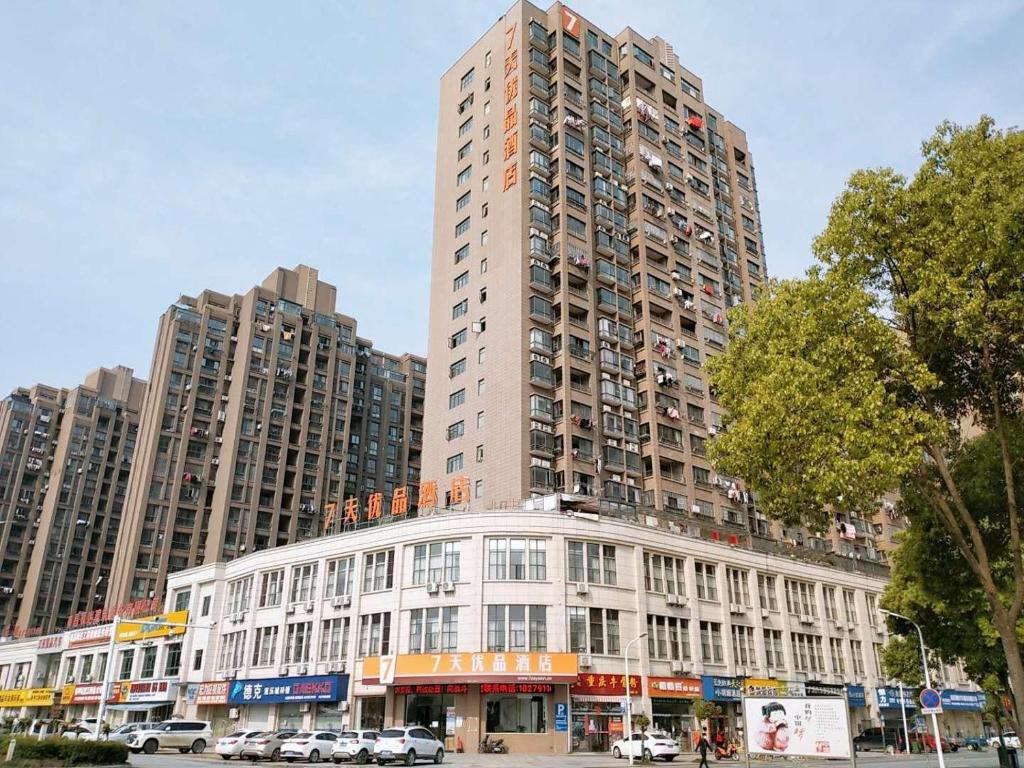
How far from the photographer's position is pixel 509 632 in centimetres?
4406

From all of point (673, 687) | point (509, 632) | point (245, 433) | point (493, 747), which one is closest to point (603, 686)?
point (673, 687)

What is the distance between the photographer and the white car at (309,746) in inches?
1419

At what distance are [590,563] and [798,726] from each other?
25.6m

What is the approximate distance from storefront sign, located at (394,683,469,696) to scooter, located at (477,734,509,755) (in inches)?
106

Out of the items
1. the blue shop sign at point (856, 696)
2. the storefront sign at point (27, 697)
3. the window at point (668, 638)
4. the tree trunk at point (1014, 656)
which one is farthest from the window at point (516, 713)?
the storefront sign at point (27, 697)

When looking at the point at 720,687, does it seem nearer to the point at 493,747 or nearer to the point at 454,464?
the point at 493,747

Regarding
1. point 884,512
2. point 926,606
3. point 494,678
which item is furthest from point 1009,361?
point 884,512

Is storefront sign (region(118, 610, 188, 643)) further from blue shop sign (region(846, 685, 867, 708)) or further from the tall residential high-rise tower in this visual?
blue shop sign (region(846, 685, 867, 708))

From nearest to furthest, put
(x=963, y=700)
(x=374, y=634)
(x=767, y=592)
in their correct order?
(x=374, y=634), (x=767, y=592), (x=963, y=700)

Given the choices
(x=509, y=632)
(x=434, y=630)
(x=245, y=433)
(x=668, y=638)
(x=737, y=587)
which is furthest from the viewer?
(x=245, y=433)

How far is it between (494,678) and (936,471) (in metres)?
26.3

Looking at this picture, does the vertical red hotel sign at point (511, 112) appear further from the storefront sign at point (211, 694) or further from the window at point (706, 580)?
the storefront sign at point (211, 694)

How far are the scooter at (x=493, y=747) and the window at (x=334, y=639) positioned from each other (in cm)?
1107

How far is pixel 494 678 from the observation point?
42125 mm
